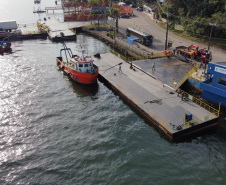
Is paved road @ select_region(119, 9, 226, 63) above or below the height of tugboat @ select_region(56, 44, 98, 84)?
above

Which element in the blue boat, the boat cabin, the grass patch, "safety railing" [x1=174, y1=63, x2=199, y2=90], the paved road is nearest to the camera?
the blue boat

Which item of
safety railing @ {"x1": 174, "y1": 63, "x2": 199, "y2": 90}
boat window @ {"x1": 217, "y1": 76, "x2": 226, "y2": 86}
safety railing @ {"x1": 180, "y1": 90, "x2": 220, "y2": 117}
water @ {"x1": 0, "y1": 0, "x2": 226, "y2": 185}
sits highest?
boat window @ {"x1": 217, "y1": 76, "x2": 226, "y2": 86}

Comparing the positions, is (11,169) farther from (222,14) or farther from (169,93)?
(222,14)

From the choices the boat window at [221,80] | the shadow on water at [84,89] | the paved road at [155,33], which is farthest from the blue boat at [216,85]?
the shadow on water at [84,89]

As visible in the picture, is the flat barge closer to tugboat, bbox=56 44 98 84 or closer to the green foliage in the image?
tugboat, bbox=56 44 98 84

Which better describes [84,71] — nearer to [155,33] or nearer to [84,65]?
[84,65]

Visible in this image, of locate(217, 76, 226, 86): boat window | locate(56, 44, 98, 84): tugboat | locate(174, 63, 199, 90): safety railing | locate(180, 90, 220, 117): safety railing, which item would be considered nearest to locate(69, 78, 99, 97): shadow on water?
locate(56, 44, 98, 84): tugboat

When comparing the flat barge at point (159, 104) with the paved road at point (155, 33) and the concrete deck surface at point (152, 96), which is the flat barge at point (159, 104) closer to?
the concrete deck surface at point (152, 96)
